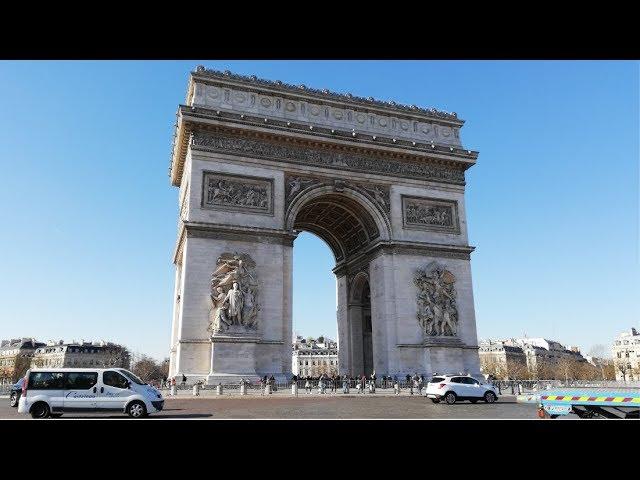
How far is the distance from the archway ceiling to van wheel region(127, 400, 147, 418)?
18091 millimetres

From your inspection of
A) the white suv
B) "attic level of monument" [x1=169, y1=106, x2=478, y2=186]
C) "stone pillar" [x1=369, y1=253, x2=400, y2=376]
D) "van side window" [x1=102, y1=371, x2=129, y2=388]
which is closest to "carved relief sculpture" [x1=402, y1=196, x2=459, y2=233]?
"attic level of monument" [x1=169, y1=106, x2=478, y2=186]

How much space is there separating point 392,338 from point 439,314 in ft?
10.4

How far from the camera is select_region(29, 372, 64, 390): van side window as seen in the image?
13625mm

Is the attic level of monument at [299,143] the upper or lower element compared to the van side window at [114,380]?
upper

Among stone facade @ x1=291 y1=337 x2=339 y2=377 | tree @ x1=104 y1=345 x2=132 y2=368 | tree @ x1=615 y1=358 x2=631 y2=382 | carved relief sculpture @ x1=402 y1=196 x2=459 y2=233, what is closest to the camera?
carved relief sculpture @ x1=402 y1=196 x2=459 y2=233

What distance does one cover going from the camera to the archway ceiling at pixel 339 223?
3092cm

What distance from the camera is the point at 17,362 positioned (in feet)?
291

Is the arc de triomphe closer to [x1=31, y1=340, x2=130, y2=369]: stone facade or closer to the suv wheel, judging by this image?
the suv wheel

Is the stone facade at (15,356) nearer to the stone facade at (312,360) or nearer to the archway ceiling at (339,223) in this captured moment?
the stone facade at (312,360)

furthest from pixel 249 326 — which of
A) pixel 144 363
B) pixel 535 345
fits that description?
pixel 535 345

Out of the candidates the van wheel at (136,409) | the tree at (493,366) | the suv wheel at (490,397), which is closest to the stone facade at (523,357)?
the tree at (493,366)

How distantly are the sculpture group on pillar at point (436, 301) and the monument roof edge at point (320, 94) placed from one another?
10.1 meters
